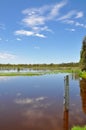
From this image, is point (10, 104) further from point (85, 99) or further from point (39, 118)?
point (85, 99)

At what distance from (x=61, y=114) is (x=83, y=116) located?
2035 millimetres

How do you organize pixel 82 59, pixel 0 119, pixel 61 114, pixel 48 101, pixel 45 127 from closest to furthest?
1. pixel 45 127
2. pixel 0 119
3. pixel 61 114
4. pixel 48 101
5. pixel 82 59

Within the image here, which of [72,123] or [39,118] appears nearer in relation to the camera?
[72,123]

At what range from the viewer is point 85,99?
31.5 m

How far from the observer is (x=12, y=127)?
1900 cm

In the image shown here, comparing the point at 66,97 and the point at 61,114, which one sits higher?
the point at 66,97

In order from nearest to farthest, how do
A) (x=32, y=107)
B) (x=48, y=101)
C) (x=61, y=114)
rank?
(x=61, y=114)
(x=32, y=107)
(x=48, y=101)

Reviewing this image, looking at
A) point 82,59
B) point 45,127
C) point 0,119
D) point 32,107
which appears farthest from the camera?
point 82,59

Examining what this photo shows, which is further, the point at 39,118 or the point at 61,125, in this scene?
the point at 39,118

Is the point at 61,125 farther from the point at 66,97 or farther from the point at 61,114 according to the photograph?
the point at 61,114

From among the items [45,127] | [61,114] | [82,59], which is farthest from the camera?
[82,59]

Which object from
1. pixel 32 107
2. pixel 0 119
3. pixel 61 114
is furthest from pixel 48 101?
pixel 0 119

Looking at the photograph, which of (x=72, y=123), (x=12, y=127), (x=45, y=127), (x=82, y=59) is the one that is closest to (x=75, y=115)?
(x=72, y=123)

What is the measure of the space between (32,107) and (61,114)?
14.9ft
